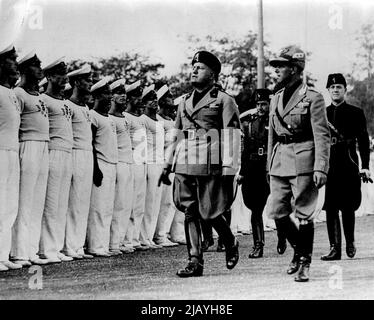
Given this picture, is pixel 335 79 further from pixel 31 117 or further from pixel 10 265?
pixel 10 265

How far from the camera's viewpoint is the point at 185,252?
1115 cm

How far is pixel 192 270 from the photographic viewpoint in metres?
8.60

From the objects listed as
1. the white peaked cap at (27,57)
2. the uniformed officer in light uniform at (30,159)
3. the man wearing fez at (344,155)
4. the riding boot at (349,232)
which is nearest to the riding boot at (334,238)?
the man wearing fez at (344,155)

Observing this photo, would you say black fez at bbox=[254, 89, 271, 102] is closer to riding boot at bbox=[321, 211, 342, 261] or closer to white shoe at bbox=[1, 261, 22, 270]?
riding boot at bbox=[321, 211, 342, 261]

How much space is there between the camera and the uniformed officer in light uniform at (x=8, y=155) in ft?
30.0

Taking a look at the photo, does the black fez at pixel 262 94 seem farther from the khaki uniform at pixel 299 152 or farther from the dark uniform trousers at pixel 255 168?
the khaki uniform at pixel 299 152

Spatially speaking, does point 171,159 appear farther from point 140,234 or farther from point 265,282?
point 140,234

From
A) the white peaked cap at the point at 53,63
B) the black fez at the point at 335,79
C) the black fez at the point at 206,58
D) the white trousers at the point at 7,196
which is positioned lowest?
the white trousers at the point at 7,196

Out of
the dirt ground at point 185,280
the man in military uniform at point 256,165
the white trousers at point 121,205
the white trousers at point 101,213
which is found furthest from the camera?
the white trousers at point 121,205

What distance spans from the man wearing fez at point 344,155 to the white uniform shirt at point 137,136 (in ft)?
8.61

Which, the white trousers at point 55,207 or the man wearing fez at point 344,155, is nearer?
the white trousers at point 55,207
